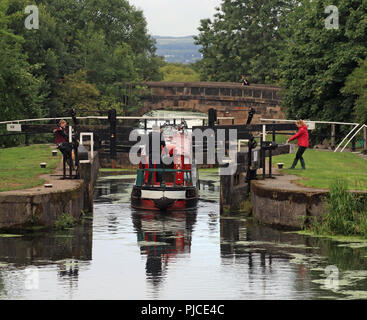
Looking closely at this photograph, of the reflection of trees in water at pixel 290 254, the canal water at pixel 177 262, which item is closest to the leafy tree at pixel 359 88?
the canal water at pixel 177 262

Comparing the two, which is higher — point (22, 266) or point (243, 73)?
point (243, 73)

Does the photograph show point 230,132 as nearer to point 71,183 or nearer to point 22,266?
point 71,183

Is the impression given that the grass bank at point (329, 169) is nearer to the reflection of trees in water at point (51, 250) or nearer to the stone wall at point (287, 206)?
the stone wall at point (287, 206)

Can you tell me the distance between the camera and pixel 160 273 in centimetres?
2594

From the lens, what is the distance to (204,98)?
341ft

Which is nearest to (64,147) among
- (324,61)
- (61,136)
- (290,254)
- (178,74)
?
(61,136)

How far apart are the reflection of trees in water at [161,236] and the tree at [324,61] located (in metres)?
23.3

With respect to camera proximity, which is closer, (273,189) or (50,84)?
(273,189)

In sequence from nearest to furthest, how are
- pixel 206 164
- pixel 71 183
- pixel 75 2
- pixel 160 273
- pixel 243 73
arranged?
1. pixel 160 273
2. pixel 71 183
3. pixel 206 164
4. pixel 75 2
5. pixel 243 73

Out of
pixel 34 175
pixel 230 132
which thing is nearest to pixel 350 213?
pixel 34 175

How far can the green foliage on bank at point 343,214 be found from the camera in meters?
30.5

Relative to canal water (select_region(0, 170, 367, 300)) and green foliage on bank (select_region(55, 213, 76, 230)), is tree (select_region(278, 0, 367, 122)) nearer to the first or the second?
canal water (select_region(0, 170, 367, 300))

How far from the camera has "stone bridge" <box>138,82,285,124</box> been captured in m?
101

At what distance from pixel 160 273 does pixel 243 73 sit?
304ft
